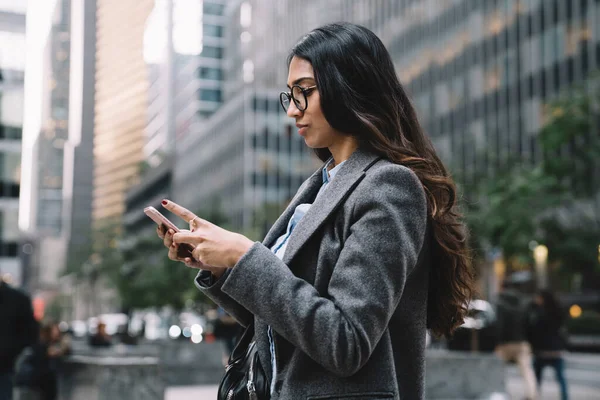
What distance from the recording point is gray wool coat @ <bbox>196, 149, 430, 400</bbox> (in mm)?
1858

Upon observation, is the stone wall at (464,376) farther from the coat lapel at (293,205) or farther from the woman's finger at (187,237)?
the woman's finger at (187,237)

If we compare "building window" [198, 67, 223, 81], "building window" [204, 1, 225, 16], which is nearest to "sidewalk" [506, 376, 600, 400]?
"building window" [198, 67, 223, 81]

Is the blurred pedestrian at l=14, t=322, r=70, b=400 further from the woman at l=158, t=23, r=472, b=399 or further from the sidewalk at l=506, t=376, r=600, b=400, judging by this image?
the sidewalk at l=506, t=376, r=600, b=400

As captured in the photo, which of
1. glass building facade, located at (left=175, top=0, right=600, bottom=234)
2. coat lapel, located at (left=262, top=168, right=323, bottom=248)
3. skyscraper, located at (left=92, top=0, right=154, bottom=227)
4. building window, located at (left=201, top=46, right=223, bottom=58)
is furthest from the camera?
skyscraper, located at (left=92, top=0, right=154, bottom=227)

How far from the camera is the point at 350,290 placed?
1870mm

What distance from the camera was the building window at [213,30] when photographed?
4604 inches

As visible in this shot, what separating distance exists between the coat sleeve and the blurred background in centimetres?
56

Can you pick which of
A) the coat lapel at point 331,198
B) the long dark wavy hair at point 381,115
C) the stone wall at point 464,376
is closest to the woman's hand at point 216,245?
the coat lapel at point 331,198

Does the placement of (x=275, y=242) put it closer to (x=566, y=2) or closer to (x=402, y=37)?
(x=566, y=2)

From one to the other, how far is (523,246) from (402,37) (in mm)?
35302

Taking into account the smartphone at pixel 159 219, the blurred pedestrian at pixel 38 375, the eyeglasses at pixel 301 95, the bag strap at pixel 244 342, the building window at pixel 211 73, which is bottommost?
the blurred pedestrian at pixel 38 375

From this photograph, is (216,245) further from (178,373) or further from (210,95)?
(210,95)

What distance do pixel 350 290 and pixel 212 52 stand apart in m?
117

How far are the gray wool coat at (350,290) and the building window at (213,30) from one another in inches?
4634
